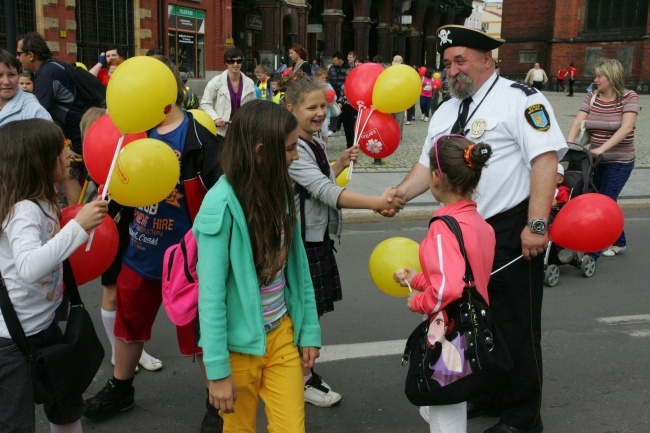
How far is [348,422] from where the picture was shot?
3.71m

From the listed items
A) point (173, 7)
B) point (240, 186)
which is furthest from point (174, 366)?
point (173, 7)

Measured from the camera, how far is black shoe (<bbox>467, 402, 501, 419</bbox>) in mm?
3756

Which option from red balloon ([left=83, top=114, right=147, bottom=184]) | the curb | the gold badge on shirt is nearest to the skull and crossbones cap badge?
the gold badge on shirt

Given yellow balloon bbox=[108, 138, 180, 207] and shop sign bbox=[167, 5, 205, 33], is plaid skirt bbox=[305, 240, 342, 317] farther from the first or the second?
shop sign bbox=[167, 5, 205, 33]

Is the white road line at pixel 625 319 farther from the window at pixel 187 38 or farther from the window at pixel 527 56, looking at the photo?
the window at pixel 527 56

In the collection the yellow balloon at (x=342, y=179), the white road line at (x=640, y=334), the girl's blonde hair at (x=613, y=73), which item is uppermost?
the girl's blonde hair at (x=613, y=73)

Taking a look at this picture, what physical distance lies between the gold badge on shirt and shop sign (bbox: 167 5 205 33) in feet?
70.8

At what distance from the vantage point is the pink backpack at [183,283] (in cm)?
259

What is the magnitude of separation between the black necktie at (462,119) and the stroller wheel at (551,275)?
3117mm

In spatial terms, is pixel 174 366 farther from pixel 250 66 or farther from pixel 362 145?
pixel 250 66

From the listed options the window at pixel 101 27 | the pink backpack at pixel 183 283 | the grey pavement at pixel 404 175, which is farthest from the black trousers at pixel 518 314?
the window at pixel 101 27

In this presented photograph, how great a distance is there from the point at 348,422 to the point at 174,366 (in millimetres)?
1268

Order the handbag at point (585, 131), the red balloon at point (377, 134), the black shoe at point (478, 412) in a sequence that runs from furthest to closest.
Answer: the handbag at point (585, 131), the red balloon at point (377, 134), the black shoe at point (478, 412)

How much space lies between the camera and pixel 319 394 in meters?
3.87
